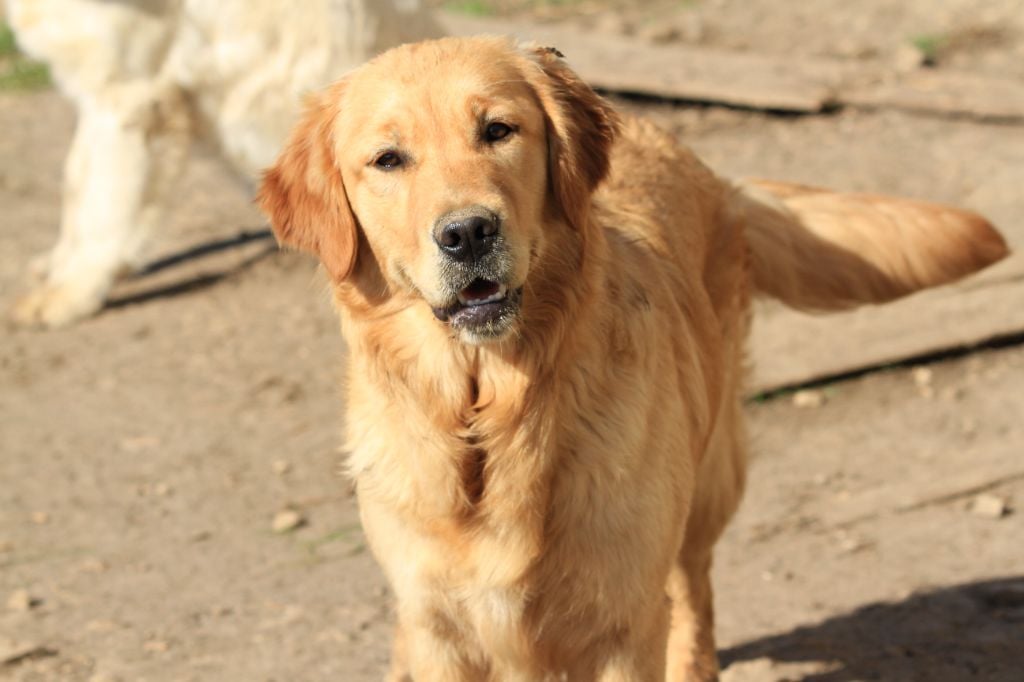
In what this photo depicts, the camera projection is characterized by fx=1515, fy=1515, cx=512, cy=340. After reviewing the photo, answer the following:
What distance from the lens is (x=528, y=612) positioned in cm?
348

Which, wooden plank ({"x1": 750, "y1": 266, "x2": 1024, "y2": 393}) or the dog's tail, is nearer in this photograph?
the dog's tail

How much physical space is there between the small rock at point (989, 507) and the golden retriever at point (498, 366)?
1.93 m

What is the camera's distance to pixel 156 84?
7582 mm

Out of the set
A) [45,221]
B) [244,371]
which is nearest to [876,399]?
[244,371]

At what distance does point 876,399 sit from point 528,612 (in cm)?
297

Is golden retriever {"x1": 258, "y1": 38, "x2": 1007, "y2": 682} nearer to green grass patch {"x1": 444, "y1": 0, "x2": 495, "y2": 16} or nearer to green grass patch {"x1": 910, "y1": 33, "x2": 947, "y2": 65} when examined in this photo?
green grass patch {"x1": 910, "y1": 33, "x2": 947, "y2": 65}

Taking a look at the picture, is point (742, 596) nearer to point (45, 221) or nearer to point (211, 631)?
point (211, 631)

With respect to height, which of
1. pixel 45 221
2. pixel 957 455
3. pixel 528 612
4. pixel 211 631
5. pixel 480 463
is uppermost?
pixel 480 463

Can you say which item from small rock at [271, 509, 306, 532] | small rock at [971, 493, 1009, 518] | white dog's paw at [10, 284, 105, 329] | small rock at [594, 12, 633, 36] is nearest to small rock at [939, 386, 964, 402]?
small rock at [971, 493, 1009, 518]

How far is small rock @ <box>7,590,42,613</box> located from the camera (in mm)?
4992

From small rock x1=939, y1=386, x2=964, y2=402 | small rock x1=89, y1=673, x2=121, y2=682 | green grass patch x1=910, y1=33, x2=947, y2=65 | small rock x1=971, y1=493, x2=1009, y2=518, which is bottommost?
small rock x1=89, y1=673, x2=121, y2=682

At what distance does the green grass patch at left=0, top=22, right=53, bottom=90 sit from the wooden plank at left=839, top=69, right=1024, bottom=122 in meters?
5.65

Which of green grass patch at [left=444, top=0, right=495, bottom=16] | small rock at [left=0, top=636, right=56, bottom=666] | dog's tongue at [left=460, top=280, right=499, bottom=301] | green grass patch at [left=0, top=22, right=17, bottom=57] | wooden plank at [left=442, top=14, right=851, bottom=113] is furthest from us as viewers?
green grass patch at [left=0, top=22, right=17, bottom=57]

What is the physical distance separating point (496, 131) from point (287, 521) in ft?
8.24
